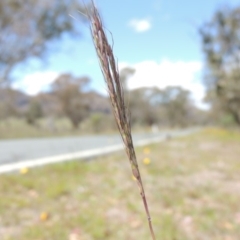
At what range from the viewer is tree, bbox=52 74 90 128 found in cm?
3900

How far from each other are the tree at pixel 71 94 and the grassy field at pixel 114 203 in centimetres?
3314

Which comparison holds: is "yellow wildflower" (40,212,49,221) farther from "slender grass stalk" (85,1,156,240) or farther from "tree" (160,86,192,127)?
"tree" (160,86,192,127)

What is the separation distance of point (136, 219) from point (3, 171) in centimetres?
272

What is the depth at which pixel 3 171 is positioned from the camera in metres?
5.51

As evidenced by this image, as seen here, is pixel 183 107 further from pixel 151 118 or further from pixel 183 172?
pixel 183 172

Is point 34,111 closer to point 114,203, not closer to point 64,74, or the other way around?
point 64,74

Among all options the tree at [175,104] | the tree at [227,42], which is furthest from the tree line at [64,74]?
the tree at [175,104]

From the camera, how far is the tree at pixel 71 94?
128 feet

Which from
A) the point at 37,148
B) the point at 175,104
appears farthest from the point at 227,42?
the point at 175,104

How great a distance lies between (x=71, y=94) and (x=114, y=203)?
3544 cm

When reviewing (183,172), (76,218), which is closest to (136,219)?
(76,218)

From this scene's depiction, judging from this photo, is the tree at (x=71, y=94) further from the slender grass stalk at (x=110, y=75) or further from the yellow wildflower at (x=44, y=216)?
Result: the slender grass stalk at (x=110, y=75)

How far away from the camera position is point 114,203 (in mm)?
4438

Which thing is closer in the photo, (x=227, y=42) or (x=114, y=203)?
(x=114, y=203)
